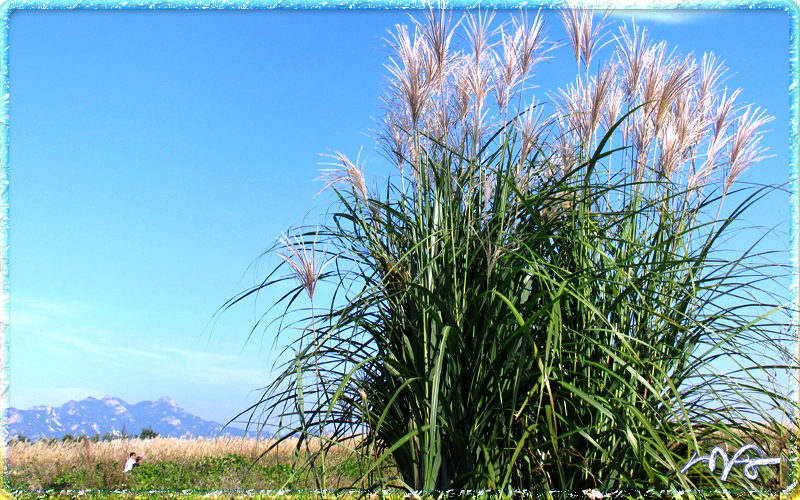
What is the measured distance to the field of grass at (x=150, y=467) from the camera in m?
5.25

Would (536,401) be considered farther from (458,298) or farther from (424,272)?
(424,272)

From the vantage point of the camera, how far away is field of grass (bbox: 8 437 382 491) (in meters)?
5.25

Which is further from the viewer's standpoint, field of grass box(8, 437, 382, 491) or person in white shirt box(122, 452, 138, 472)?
person in white shirt box(122, 452, 138, 472)

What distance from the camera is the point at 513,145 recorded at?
9.47 ft

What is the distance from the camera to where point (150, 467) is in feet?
18.3
